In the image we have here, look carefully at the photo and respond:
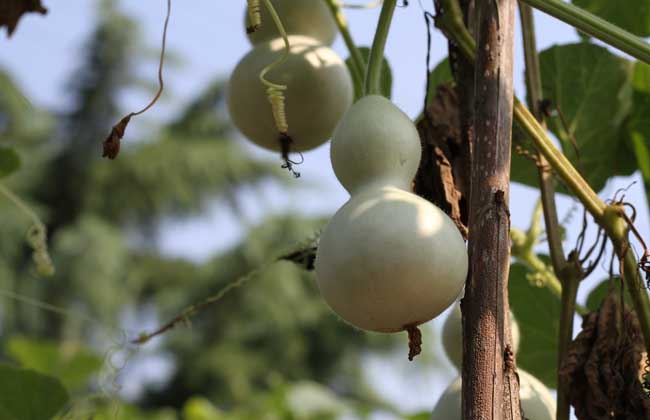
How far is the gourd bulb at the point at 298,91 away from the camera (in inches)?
27.2

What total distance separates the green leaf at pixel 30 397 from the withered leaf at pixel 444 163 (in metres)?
0.43

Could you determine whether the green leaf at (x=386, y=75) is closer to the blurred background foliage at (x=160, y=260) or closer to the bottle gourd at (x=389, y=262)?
the bottle gourd at (x=389, y=262)

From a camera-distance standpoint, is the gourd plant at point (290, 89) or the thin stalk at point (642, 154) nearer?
the gourd plant at point (290, 89)

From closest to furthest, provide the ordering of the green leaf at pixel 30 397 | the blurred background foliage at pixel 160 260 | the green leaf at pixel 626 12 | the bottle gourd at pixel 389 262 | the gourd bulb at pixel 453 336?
1. the bottle gourd at pixel 389 262
2. the gourd bulb at pixel 453 336
3. the green leaf at pixel 30 397
4. the green leaf at pixel 626 12
5. the blurred background foliage at pixel 160 260

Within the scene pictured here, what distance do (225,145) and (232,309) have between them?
260 cm

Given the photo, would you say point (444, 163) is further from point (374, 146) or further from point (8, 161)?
point (8, 161)

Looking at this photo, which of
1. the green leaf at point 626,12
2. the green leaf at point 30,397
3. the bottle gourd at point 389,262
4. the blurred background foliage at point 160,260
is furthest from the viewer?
the blurred background foliage at point 160,260

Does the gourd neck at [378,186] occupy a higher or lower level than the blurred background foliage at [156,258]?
higher

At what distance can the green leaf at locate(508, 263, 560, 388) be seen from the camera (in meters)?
0.88

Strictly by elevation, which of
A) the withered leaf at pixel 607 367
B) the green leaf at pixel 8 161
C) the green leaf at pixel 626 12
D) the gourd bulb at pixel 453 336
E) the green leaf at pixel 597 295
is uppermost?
the green leaf at pixel 626 12

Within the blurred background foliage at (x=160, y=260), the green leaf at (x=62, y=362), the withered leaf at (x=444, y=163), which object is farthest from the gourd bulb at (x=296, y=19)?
the blurred background foliage at (x=160, y=260)


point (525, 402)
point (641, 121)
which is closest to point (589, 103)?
point (641, 121)

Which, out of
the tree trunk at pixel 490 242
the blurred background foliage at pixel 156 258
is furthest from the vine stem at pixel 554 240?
the blurred background foliage at pixel 156 258

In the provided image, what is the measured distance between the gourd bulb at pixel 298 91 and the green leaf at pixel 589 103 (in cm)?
27
